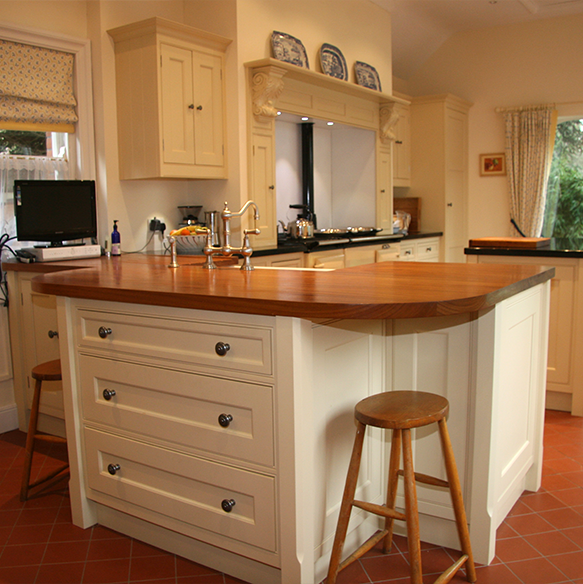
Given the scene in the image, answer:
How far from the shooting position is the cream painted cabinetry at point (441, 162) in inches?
262

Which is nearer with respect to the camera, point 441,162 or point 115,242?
point 115,242

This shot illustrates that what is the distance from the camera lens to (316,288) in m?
1.91

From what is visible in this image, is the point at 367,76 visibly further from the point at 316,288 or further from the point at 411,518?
the point at 411,518

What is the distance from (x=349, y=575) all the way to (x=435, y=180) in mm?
5501

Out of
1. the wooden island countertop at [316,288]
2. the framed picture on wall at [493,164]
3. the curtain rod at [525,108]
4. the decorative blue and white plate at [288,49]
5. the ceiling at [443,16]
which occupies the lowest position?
the wooden island countertop at [316,288]

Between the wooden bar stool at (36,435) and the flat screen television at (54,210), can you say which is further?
the flat screen television at (54,210)

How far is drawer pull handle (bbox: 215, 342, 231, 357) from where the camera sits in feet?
5.97

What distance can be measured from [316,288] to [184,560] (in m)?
1.09

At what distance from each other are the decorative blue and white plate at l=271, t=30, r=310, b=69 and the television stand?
80.4 inches

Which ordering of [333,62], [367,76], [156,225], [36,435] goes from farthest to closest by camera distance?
[367,76] → [333,62] → [156,225] → [36,435]

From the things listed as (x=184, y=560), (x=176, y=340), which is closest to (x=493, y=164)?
(x=176, y=340)

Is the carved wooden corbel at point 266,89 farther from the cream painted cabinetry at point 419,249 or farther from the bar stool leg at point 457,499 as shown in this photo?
the bar stool leg at point 457,499

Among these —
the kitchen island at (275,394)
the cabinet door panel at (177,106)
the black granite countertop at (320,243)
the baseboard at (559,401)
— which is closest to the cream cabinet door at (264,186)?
the black granite countertop at (320,243)

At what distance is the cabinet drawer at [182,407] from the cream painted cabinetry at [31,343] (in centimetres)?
110
